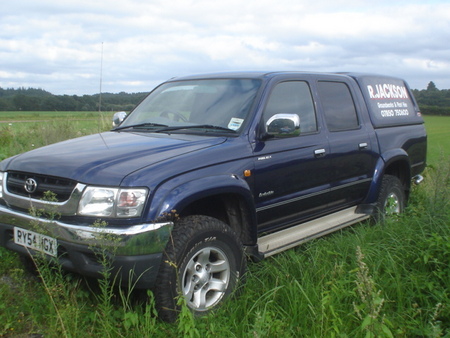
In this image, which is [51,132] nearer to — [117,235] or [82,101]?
[82,101]

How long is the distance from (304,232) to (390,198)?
1.70 metres

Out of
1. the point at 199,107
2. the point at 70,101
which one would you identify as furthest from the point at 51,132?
the point at 199,107

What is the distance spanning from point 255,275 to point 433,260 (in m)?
1.36

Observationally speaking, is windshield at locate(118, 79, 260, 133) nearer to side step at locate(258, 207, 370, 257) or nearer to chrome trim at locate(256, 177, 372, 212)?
chrome trim at locate(256, 177, 372, 212)

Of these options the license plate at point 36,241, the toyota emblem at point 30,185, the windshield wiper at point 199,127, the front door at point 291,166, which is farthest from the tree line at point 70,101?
the license plate at point 36,241

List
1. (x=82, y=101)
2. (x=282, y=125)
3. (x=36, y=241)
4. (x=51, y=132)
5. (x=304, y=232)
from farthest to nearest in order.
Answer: (x=82, y=101), (x=51, y=132), (x=304, y=232), (x=282, y=125), (x=36, y=241)

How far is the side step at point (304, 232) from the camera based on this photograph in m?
Result: 4.11

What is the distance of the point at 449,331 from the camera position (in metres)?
3.11

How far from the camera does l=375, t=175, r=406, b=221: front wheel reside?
538 centimetres

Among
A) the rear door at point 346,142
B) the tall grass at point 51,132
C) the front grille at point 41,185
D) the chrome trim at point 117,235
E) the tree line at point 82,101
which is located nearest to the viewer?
the chrome trim at point 117,235

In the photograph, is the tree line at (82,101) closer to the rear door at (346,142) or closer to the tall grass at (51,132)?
the tall grass at (51,132)

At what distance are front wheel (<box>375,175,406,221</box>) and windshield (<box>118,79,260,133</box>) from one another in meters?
1.99

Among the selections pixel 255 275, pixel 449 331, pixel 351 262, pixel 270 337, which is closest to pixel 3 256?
pixel 255 275

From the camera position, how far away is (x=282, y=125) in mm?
4055
